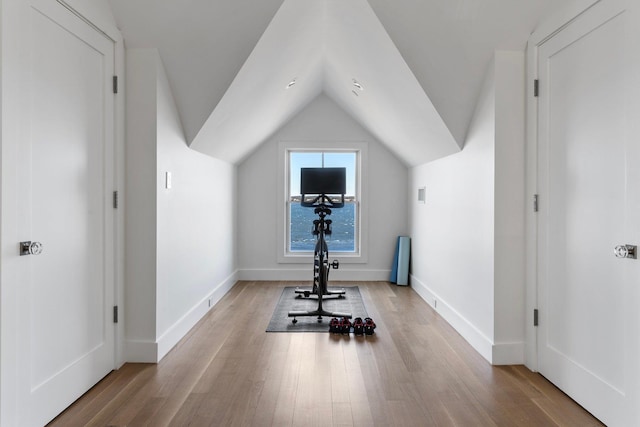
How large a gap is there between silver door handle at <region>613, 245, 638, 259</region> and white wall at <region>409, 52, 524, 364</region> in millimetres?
923

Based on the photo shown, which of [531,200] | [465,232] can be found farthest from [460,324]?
[531,200]

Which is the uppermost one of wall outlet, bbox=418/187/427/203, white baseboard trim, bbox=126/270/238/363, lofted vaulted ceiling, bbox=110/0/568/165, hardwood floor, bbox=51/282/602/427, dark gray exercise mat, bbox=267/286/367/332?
lofted vaulted ceiling, bbox=110/0/568/165

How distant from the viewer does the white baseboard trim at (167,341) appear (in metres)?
3.00

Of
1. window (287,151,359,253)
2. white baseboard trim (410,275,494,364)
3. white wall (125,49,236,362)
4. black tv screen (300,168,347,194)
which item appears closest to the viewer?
white wall (125,49,236,362)

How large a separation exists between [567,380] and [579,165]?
1.24 m

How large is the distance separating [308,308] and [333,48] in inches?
104

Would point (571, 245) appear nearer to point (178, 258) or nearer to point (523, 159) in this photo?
point (523, 159)

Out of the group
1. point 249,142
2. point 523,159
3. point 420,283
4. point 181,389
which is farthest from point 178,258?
point 420,283

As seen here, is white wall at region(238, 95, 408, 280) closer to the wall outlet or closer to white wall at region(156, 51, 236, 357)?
the wall outlet

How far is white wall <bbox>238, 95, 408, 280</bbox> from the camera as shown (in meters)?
6.25

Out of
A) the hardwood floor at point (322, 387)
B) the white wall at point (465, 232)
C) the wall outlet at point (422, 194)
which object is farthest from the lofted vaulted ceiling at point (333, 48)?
the hardwood floor at point (322, 387)

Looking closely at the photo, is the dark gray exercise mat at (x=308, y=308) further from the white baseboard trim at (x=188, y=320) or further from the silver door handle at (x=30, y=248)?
the silver door handle at (x=30, y=248)

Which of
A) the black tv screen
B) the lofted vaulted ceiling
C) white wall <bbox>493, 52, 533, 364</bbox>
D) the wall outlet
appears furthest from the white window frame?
white wall <bbox>493, 52, 533, 364</bbox>

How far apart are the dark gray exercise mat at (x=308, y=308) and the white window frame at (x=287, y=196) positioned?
0.62m
